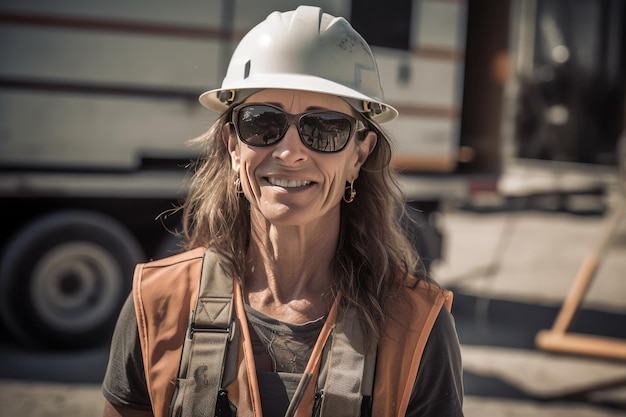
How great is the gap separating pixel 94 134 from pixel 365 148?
3521mm

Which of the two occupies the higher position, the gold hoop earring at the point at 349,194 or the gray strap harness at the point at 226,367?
the gold hoop earring at the point at 349,194

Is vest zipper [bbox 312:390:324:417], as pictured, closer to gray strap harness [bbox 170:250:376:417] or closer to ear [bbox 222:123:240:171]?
gray strap harness [bbox 170:250:376:417]

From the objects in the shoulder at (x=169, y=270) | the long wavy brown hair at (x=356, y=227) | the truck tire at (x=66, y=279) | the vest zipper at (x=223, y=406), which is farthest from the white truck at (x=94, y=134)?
the vest zipper at (x=223, y=406)

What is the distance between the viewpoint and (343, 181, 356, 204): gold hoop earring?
6.60 feet

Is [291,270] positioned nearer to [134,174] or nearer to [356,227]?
[356,227]

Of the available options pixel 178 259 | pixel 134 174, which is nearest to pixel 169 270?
pixel 178 259

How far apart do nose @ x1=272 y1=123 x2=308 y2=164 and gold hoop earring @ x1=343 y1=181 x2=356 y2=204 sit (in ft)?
0.71

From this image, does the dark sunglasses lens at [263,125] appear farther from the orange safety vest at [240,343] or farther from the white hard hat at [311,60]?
the orange safety vest at [240,343]

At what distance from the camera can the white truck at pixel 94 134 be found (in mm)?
5012

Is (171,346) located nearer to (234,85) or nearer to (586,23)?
(234,85)

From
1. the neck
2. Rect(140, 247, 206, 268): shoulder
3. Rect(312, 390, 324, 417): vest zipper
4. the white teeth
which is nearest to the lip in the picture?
the white teeth

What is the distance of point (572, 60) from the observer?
13.0 m

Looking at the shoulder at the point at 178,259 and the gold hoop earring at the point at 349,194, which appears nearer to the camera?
the shoulder at the point at 178,259

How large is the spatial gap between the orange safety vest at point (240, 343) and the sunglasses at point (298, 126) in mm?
384
